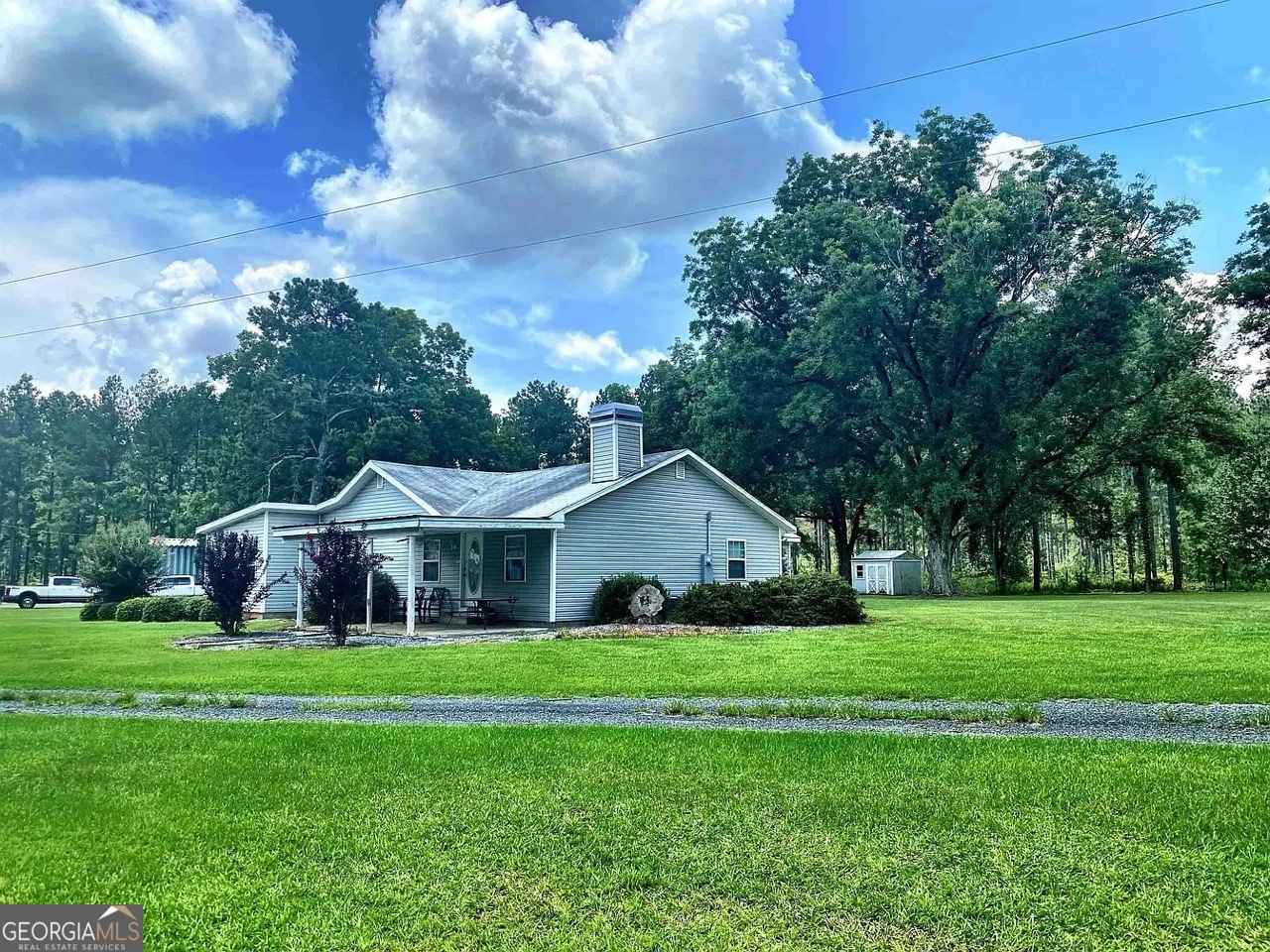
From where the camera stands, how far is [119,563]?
26.0 m

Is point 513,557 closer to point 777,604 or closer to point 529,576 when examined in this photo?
point 529,576

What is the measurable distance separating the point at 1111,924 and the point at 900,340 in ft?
104

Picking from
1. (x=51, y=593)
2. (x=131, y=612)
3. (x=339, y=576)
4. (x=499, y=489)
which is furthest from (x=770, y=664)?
(x=51, y=593)

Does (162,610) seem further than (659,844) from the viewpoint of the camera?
Yes

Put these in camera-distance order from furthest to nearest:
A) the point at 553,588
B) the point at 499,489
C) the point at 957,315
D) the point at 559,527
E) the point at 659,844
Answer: the point at 957,315
the point at 499,489
the point at 553,588
the point at 559,527
the point at 659,844

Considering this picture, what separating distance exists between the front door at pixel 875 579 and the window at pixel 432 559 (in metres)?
24.6

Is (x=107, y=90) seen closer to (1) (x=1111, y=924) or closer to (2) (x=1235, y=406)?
(1) (x=1111, y=924)

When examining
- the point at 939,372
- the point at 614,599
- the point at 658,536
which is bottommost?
the point at 614,599

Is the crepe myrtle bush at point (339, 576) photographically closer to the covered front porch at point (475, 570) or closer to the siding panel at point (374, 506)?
the covered front porch at point (475, 570)

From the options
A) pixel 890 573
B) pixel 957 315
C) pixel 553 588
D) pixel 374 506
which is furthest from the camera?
pixel 890 573

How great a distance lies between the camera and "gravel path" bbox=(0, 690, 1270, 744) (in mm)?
6902

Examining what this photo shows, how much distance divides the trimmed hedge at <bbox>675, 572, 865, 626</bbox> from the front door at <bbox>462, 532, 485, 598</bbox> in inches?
217

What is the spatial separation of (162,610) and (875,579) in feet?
100

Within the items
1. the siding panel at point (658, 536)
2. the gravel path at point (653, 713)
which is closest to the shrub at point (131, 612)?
the siding panel at point (658, 536)
